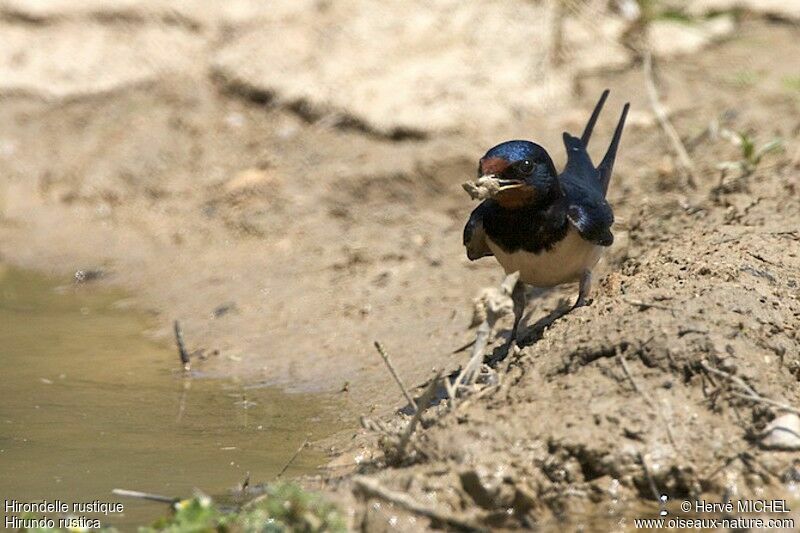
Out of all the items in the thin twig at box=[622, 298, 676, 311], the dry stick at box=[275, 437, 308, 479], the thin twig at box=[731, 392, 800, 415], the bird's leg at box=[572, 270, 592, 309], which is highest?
the thin twig at box=[622, 298, 676, 311]

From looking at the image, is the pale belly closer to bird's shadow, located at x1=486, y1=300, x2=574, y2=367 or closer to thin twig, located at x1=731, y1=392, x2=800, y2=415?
bird's shadow, located at x1=486, y1=300, x2=574, y2=367

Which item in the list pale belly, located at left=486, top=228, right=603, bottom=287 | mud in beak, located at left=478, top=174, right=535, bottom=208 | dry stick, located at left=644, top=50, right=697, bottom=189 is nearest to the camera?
mud in beak, located at left=478, top=174, right=535, bottom=208

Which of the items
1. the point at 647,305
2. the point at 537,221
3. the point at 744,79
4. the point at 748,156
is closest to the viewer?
the point at 647,305

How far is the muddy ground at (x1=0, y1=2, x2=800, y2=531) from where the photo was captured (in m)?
3.74

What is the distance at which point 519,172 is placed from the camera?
4793 mm

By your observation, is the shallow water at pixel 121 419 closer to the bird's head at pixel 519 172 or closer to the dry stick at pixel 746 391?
the bird's head at pixel 519 172

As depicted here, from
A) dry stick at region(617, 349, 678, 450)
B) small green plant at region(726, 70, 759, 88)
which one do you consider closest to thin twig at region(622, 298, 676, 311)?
dry stick at region(617, 349, 678, 450)

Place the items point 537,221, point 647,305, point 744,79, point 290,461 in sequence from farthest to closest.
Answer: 1. point 744,79
2. point 537,221
3. point 290,461
4. point 647,305

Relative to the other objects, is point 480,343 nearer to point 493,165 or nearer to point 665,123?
point 493,165

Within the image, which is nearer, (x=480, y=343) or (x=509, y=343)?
(x=480, y=343)

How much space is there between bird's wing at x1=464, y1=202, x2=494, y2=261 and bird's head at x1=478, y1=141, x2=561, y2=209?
0.72ft

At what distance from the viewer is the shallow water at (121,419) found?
167 inches

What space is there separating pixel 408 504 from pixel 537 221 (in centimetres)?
182

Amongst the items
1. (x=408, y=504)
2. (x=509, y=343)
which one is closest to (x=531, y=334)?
(x=509, y=343)
